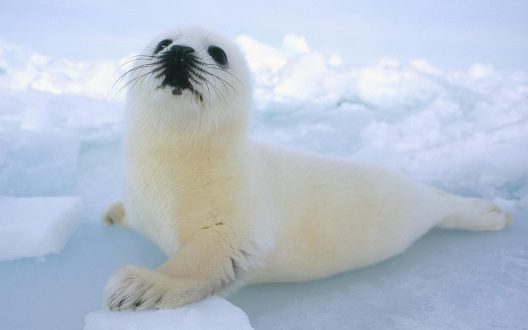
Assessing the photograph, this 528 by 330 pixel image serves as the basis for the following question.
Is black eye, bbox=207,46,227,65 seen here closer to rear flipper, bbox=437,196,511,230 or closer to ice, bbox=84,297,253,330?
ice, bbox=84,297,253,330

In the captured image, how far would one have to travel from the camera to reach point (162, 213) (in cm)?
212

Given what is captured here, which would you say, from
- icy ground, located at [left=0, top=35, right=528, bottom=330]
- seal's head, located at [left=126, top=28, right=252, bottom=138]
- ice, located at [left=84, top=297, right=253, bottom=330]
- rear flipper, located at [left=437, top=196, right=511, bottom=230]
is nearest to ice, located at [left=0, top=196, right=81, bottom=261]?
icy ground, located at [left=0, top=35, right=528, bottom=330]

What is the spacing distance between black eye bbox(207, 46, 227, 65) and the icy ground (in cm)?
41

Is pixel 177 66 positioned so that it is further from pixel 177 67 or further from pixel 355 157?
pixel 355 157

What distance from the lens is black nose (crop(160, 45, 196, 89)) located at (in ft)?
5.94

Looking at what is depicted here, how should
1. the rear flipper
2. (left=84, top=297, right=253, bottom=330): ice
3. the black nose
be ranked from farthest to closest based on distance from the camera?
the rear flipper < the black nose < (left=84, top=297, right=253, bottom=330): ice

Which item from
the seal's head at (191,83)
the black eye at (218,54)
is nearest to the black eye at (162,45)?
the seal's head at (191,83)

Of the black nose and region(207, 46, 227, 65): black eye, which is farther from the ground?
region(207, 46, 227, 65): black eye

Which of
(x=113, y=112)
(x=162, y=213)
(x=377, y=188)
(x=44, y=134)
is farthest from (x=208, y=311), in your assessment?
(x=113, y=112)

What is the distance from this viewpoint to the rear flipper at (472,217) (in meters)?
2.87

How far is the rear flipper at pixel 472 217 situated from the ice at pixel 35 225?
2204mm

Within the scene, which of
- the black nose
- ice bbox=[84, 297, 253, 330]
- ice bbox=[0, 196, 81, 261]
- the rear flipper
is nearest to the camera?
ice bbox=[84, 297, 253, 330]

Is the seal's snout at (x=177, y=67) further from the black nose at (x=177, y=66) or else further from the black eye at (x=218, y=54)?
the black eye at (x=218, y=54)

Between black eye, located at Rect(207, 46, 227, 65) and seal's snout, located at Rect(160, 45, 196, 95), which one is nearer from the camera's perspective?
seal's snout, located at Rect(160, 45, 196, 95)
